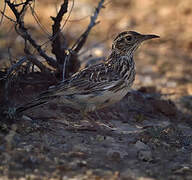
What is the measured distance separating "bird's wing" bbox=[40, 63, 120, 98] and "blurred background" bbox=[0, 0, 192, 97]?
3061 mm

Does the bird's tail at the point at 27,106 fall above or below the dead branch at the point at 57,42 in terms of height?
below

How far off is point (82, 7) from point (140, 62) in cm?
376

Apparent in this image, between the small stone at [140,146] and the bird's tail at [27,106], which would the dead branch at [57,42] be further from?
the small stone at [140,146]

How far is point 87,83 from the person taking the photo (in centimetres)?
585

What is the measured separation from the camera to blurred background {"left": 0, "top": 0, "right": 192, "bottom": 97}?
32.7ft

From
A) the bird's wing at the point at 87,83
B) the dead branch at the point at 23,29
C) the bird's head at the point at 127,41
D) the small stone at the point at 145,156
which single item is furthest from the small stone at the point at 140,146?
the dead branch at the point at 23,29

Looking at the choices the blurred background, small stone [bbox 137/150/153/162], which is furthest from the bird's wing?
the blurred background

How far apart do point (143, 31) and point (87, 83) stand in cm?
683

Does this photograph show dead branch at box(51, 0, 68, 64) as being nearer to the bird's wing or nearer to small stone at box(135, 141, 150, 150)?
the bird's wing

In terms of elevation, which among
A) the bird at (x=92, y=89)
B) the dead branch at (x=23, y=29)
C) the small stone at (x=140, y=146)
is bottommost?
the small stone at (x=140, y=146)

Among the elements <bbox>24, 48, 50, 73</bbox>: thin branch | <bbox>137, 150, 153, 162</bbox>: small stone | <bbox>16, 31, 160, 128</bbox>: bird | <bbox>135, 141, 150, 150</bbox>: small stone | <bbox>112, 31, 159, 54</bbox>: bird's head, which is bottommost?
<bbox>137, 150, 153, 162</bbox>: small stone

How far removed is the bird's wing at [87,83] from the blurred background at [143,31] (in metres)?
3.06

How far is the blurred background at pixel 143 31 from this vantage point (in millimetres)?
9953

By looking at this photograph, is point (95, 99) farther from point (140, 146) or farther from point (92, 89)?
point (140, 146)
